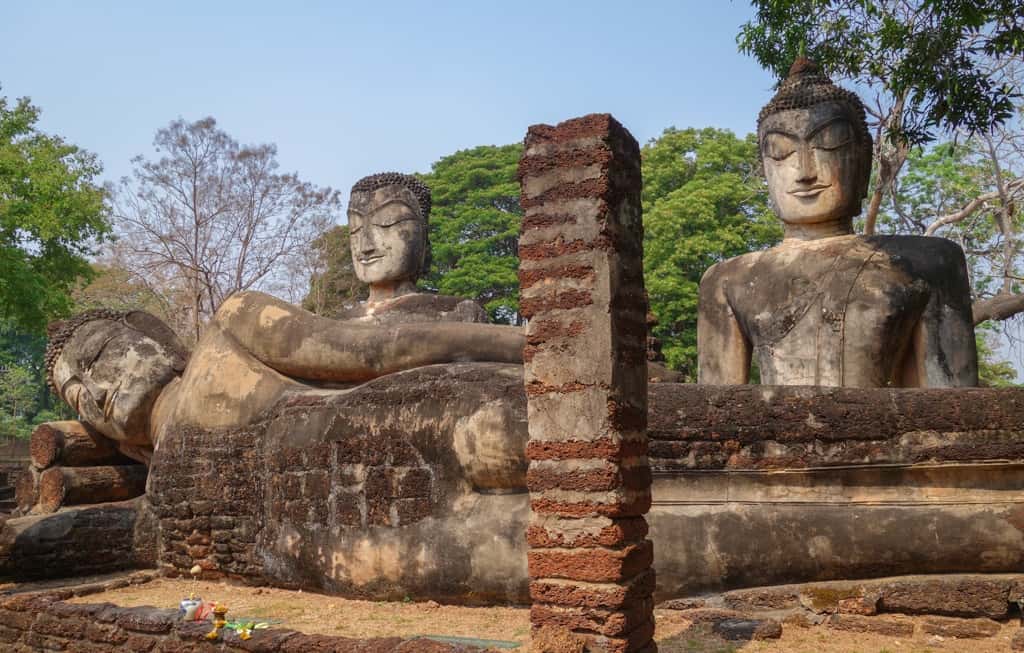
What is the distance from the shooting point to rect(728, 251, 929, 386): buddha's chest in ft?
19.7

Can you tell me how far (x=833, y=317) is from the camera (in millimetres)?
6109

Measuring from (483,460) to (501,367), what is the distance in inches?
29.6

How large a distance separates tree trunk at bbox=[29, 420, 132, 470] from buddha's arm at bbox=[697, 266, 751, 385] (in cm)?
548

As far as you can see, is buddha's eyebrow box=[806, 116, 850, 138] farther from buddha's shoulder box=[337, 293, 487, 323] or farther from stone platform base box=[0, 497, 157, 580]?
stone platform base box=[0, 497, 157, 580]

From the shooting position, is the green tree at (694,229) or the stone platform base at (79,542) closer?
the stone platform base at (79,542)

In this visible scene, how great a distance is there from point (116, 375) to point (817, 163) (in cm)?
597

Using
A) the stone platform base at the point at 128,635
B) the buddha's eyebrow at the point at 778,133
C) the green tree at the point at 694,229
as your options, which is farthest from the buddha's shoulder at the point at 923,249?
the green tree at the point at 694,229

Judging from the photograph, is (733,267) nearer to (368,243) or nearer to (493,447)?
(493,447)

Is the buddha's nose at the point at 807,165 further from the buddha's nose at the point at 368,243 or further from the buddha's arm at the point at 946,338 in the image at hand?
the buddha's nose at the point at 368,243

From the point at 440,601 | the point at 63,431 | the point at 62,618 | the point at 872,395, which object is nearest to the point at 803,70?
the point at 872,395

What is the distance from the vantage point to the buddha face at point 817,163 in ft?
21.6

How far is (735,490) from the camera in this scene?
498 centimetres

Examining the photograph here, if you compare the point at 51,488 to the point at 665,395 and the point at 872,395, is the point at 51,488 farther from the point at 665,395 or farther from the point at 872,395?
the point at 872,395

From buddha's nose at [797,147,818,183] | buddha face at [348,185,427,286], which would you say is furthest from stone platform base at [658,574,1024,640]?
buddha face at [348,185,427,286]
